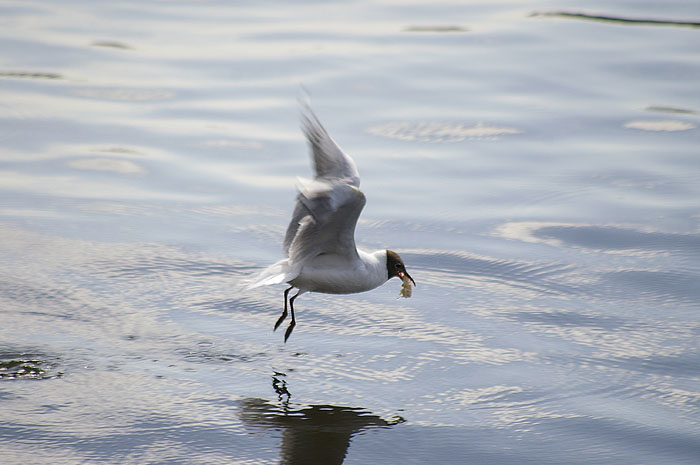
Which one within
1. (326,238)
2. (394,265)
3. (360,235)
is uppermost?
(326,238)

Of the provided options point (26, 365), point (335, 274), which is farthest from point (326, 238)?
point (26, 365)

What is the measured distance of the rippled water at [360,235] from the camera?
555 centimetres

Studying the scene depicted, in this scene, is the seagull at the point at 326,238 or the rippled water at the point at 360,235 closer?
the rippled water at the point at 360,235

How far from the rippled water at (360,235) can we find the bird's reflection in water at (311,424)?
0.6 inches

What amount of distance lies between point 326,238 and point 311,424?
1309 mm

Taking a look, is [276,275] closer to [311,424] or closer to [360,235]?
[311,424]

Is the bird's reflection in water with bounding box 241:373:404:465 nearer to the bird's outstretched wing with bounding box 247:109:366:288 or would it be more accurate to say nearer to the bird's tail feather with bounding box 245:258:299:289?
the bird's tail feather with bounding box 245:258:299:289

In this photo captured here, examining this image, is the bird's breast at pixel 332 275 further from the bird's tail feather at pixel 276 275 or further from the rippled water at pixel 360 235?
the rippled water at pixel 360 235

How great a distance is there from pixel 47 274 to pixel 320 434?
278 cm

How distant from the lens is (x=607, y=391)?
6.04 m

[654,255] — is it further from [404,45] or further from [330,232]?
[404,45]

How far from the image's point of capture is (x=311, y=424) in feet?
17.9

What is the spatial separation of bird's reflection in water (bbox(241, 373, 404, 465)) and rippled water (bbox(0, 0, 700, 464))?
2cm

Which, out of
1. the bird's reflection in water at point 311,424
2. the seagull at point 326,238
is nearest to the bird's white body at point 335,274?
the seagull at point 326,238
